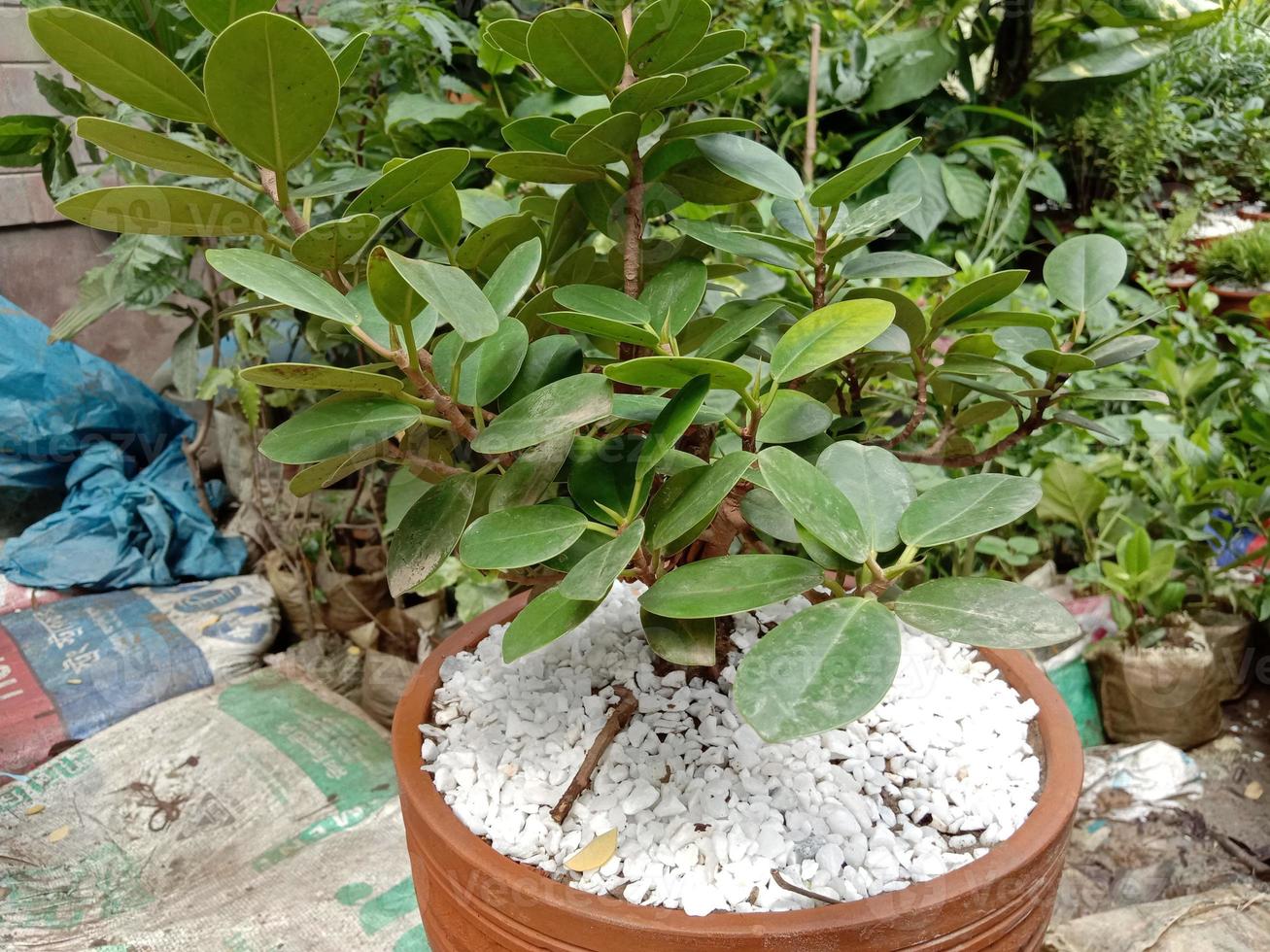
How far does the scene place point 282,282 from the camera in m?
0.47

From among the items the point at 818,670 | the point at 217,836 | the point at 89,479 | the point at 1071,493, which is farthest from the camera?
the point at 89,479

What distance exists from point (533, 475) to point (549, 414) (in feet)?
0.26

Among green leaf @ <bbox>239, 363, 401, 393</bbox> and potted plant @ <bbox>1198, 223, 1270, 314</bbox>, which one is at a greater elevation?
green leaf @ <bbox>239, 363, 401, 393</bbox>

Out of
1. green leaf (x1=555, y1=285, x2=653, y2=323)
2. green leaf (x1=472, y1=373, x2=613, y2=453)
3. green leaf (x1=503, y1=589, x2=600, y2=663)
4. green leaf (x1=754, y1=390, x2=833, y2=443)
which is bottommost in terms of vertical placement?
green leaf (x1=503, y1=589, x2=600, y2=663)

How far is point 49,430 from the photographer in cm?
212

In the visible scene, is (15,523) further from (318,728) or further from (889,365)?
(889,365)

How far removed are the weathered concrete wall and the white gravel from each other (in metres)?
1.97

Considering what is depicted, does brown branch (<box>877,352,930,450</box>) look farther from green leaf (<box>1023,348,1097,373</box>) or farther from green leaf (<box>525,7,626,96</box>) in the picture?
green leaf (<box>525,7,626,96</box>)

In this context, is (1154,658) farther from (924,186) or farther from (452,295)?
(452,295)

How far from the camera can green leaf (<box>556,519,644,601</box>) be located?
0.48 metres

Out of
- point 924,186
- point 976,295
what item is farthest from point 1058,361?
point 924,186

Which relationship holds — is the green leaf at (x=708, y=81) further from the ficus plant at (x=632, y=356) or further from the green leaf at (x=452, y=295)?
the green leaf at (x=452, y=295)

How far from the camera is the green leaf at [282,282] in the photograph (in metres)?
0.45

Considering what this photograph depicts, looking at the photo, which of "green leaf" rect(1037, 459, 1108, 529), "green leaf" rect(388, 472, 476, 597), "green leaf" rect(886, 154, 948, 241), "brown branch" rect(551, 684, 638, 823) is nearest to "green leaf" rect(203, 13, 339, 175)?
"green leaf" rect(388, 472, 476, 597)
